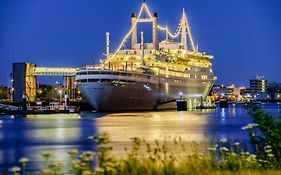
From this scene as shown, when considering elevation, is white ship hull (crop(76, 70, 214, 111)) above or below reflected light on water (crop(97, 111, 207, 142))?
above

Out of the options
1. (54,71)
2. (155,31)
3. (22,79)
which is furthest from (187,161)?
(54,71)

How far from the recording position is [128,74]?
3949 inches

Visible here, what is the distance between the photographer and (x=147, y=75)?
10575 cm

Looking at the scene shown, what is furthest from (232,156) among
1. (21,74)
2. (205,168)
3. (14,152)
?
(21,74)

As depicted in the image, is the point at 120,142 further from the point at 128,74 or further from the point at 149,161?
the point at 128,74

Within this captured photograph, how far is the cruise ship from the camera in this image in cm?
9800

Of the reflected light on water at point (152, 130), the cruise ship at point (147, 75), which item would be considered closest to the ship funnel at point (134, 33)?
the cruise ship at point (147, 75)

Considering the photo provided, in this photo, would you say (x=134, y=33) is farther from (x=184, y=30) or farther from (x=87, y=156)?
(x=87, y=156)

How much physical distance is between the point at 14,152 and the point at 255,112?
19.2 metres

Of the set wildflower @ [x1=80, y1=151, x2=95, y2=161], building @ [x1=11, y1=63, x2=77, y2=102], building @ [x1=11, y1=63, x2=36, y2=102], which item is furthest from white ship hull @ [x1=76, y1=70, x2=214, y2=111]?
wildflower @ [x1=80, y1=151, x2=95, y2=161]

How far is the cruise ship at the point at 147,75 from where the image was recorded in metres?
98.0

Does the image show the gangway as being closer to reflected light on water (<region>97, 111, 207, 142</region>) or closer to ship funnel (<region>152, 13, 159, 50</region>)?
ship funnel (<region>152, 13, 159, 50</region>)

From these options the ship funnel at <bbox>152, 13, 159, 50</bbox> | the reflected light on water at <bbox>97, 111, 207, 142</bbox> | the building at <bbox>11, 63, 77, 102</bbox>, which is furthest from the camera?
the building at <bbox>11, 63, 77, 102</bbox>

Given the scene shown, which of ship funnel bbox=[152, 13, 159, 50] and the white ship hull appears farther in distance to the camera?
ship funnel bbox=[152, 13, 159, 50]
